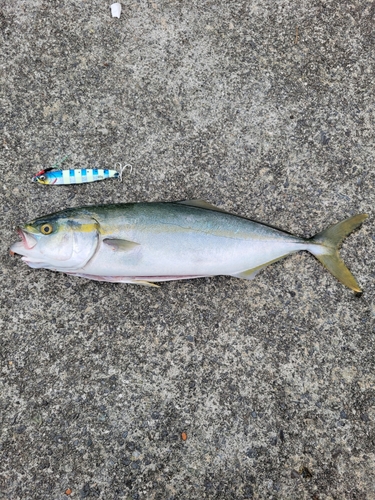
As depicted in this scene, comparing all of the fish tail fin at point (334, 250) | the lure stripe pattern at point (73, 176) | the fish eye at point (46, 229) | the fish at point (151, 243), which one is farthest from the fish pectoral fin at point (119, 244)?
the fish tail fin at point (334, 250)

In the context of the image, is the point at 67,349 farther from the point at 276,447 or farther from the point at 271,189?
the point at 271,189

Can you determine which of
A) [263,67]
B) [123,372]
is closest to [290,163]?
[263,67]

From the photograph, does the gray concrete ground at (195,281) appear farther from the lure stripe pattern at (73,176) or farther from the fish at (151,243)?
the fish at (151,243)

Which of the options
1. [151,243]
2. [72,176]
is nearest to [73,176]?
[72,176]

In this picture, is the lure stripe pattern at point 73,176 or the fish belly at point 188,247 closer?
the fish belly at point 188,247

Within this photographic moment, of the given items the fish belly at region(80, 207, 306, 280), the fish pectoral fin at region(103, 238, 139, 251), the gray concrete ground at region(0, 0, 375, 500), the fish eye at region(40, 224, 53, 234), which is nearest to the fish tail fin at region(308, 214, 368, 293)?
the gray concrete ground at region(0, 0, 375, 500)

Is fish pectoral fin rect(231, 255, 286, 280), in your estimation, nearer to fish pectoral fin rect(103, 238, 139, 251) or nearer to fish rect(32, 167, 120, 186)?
fish pectoral fin rect(103, 238, 139, 251)

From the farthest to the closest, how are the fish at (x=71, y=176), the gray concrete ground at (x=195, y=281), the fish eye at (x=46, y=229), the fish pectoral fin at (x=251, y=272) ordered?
the fish at (x=71, y=176), the fish pectoral fin at (x=251, y=272), the gray concrete ground at (x=195, y=281), the fish eye at (x=46, y=229)
